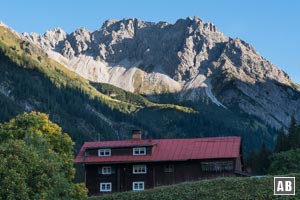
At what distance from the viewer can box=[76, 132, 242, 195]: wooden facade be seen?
8256cm

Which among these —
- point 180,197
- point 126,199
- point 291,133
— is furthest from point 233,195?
point 291,133

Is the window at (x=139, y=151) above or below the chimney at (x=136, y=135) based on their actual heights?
below

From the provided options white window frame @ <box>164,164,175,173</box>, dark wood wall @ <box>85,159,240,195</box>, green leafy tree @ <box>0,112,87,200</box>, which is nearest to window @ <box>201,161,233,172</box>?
dark wood wall @ <box>85,159,240,195</box>

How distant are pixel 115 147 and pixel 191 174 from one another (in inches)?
495

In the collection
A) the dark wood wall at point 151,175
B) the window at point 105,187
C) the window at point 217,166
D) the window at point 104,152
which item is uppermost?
the window at point 104,152

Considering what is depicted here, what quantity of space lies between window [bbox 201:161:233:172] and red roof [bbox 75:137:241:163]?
1202 millimetres

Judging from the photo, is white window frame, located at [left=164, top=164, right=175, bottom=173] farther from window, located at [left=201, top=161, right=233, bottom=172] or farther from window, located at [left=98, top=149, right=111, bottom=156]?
window, located at [left=98, top=149, right=111, bottom=156]

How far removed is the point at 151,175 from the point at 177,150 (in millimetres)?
5484

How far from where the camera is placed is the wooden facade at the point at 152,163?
3250 inches

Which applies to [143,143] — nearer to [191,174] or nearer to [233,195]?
[191,174]

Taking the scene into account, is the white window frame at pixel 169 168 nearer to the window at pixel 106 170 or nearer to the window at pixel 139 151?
the window at pixel 139 151

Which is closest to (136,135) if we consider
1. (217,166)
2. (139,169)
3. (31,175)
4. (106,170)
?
(139,169)

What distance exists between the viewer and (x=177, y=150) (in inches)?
3342

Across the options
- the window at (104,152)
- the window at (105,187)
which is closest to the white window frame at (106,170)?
the window at (105,187)
